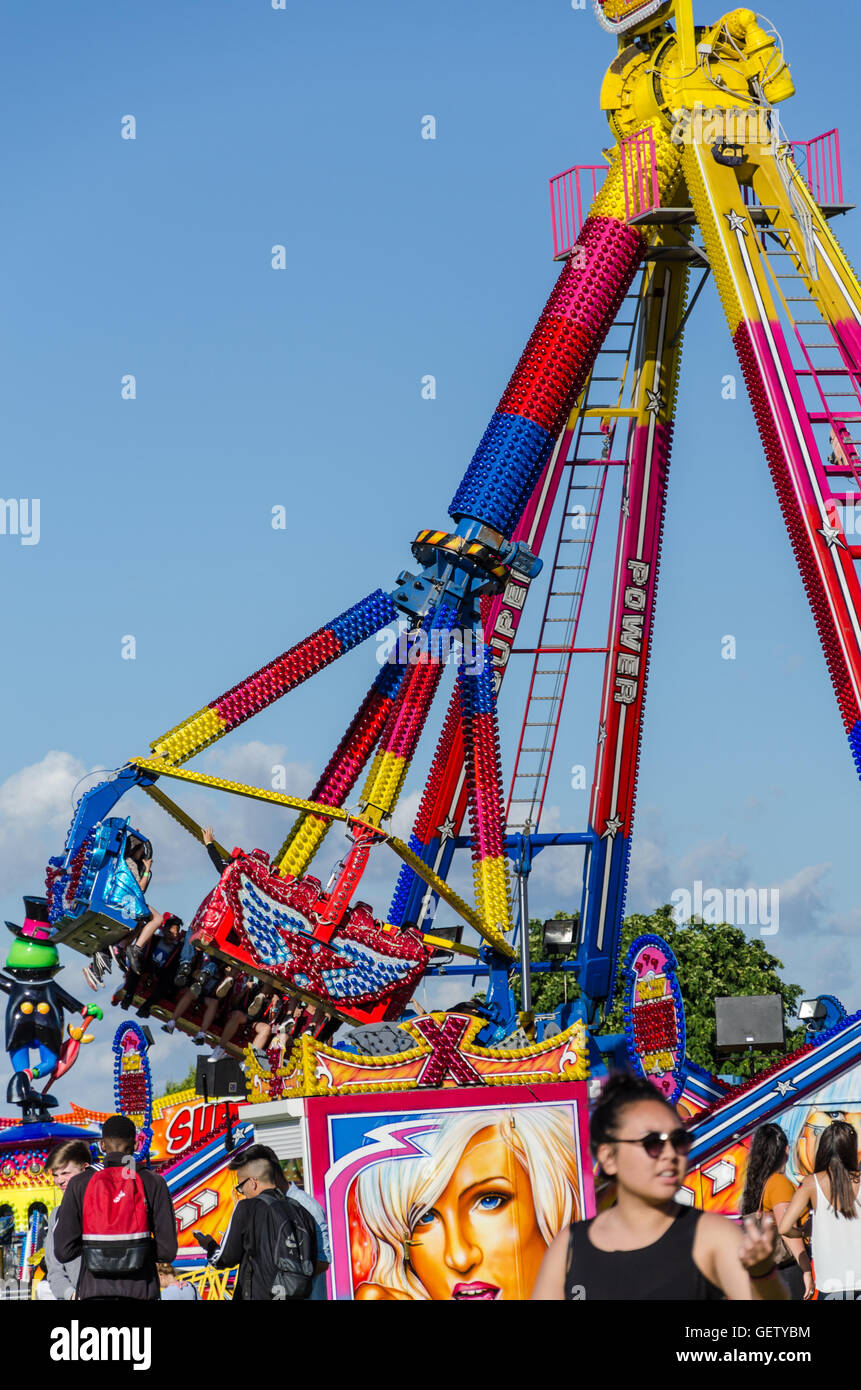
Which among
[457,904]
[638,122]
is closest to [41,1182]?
[457,904]

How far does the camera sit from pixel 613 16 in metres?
25.6

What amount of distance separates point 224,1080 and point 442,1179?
11.4 meters

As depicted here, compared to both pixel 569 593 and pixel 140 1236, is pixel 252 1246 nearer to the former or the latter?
pixel 140 1236

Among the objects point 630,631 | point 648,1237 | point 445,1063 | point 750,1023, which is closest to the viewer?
point 648,1237

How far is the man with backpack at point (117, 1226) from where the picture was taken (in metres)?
8.19

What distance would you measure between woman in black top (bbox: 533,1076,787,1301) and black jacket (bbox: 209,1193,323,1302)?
3.14 meters

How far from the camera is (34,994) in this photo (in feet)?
78.6

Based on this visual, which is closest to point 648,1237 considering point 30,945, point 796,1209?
point 796,1209

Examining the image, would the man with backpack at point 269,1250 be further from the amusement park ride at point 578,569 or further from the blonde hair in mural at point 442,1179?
the amusement park ride at point 578,569

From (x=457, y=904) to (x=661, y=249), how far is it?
10.4m
